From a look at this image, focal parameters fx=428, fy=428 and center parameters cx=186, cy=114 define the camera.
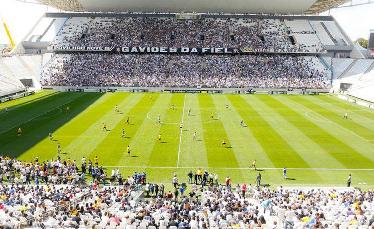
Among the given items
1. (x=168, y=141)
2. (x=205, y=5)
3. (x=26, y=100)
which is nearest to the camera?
(x=168, y=141)

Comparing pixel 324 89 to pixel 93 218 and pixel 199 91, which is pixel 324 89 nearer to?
pixel 199 91

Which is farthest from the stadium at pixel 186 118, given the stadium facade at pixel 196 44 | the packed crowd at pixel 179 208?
the stadium facade at pixel 196 44

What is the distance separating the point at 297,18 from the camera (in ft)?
354

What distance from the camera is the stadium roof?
101 m

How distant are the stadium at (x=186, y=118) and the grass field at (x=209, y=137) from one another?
0.22 m

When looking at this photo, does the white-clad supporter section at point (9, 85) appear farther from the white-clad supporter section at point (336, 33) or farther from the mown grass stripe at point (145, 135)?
the white-clad supporter section at point (336, 33)

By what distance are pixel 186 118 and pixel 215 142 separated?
474 inches

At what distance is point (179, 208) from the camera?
22.2 meters

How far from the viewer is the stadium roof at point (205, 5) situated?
101000 mm

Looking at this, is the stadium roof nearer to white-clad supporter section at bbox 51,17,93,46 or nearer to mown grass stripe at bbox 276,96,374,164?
white-clad supporter section at bbox 51,17,93,46

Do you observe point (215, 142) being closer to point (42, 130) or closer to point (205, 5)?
point (42, 130)

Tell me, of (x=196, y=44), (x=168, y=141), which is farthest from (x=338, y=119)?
(x=196, y=44)

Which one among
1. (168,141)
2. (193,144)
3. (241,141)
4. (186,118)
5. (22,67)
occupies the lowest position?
(193,144)

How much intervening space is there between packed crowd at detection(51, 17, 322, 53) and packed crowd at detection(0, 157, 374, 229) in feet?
242
